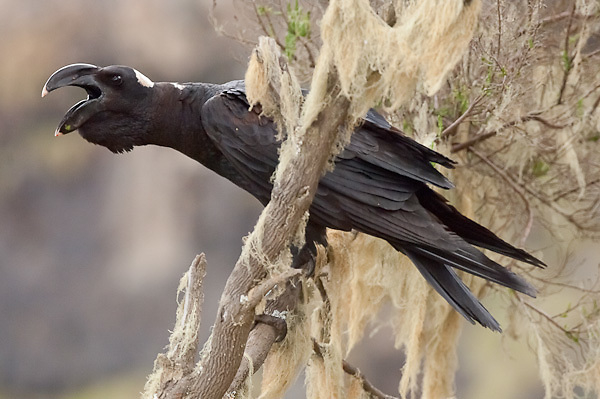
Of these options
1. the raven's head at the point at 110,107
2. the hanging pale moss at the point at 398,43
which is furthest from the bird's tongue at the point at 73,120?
the hanging pale moss at the point at 398,43

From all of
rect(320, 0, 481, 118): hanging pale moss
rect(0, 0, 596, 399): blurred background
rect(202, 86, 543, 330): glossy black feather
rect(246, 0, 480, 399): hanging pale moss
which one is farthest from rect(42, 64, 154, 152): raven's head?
rect(0, 0, 596, 399): blurred background

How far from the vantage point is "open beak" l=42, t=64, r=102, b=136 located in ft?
Result: 6.09

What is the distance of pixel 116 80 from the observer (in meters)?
1.94

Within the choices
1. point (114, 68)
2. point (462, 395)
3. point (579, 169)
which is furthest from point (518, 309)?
point (462, 395)

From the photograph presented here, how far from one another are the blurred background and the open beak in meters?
2.80

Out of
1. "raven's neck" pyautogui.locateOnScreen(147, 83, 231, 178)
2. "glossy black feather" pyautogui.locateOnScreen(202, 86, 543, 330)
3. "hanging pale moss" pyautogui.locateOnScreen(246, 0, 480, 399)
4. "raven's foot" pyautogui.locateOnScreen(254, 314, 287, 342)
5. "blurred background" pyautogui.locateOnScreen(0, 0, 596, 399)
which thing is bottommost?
"raven's foot" pyautogui.locateOnScreen(254, 314, 287, 342)

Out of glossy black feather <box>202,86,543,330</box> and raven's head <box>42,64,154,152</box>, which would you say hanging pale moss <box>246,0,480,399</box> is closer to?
glossy black feather <box>202,86,543,330</box>

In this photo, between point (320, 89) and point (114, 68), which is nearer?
point (320, 89)

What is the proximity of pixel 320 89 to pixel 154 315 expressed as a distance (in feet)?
11.9

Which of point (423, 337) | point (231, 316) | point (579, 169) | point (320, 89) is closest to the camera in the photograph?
point (320, 89)

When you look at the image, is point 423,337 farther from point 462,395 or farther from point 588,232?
point 462,395

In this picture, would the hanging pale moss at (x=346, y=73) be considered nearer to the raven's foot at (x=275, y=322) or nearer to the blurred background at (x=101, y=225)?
the raven's foot at (x=275, y=322)

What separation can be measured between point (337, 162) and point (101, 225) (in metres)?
3.24

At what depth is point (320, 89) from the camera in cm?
138
